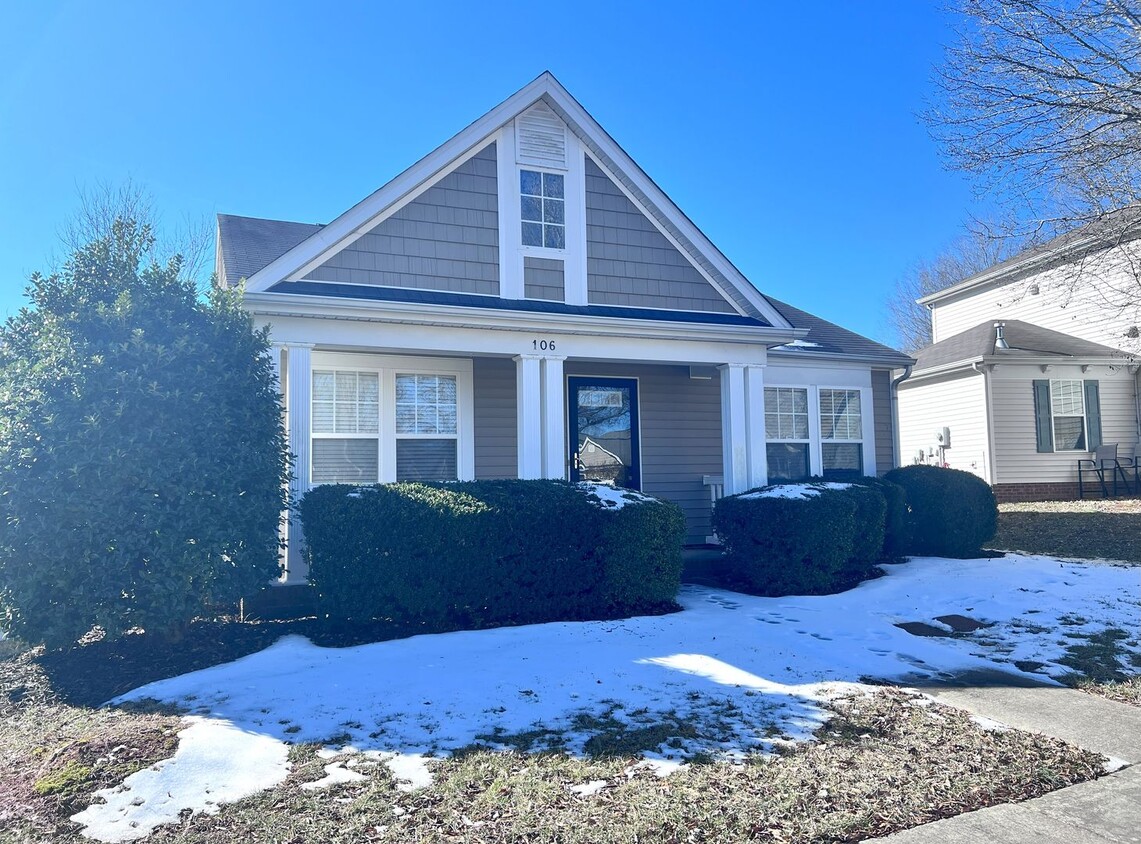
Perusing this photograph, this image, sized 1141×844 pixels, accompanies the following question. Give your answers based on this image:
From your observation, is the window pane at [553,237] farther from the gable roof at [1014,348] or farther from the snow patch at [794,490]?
the gable roof at [1014,348]

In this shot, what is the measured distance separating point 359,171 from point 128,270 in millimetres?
8766

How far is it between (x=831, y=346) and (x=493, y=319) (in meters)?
6.44

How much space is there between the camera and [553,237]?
989cm

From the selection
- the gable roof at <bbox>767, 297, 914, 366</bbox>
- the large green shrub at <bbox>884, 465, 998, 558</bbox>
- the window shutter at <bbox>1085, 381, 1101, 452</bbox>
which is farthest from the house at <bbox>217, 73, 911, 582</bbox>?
the window shutter at <bbox>1085, 381, 1101, 452</bbox>

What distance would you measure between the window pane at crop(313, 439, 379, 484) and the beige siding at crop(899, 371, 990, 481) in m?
12.1

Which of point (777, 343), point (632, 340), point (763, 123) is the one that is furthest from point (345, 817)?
point (763, 123)

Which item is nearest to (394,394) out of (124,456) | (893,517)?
(124,456)

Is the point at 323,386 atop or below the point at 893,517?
atop

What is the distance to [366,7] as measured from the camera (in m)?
10.2

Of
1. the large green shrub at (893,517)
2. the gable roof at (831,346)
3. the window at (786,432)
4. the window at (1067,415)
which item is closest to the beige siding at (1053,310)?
the window at (1067,415)

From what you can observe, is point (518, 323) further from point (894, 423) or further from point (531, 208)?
point (894, 423)

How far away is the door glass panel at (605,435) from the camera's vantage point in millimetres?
10977

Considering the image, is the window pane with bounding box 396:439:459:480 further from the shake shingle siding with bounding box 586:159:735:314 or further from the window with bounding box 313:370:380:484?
the shake shingle siding with bounding box 586:159:735:314

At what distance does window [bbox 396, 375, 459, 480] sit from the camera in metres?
9.80
